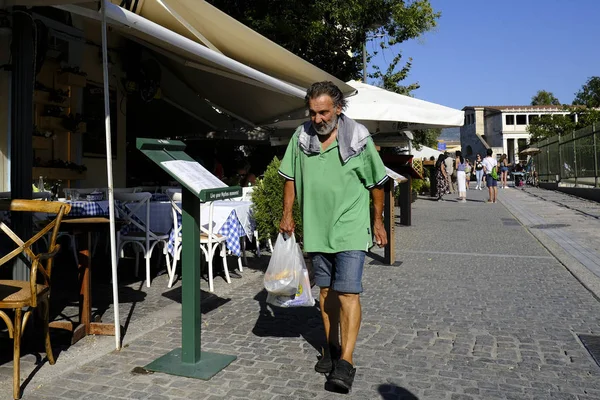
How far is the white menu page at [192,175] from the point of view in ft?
11.0

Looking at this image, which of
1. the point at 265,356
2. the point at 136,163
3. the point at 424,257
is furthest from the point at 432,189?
the point at 265,356

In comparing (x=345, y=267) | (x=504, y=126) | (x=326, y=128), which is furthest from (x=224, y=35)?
(x=504, y=126)

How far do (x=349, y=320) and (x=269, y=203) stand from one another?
11.0ft

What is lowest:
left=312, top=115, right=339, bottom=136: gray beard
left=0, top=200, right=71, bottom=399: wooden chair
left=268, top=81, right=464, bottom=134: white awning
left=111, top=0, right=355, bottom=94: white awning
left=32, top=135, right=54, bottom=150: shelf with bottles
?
left=0, top=200, right=71, bottom=399: wooden chair

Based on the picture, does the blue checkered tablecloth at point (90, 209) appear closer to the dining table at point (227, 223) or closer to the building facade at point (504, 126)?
the dining table at point (227, 223)

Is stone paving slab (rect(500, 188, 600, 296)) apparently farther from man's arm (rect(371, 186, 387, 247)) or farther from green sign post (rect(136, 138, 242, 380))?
green sign post (rect(136, 138, 242, 380))

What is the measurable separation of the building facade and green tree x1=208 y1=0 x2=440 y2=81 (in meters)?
58.0

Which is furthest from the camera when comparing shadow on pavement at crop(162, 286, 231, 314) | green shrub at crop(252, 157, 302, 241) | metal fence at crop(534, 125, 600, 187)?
metal fence at crop(534, 125, 600, 187)

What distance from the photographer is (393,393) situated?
3207 millimetres

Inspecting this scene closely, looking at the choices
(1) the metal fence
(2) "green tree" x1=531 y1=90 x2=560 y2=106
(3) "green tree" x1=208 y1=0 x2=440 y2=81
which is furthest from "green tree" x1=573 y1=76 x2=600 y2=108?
(3) "green tree" x1=208 y1=0 x2=440 y2=81

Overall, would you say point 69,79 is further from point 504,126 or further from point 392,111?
point 504,126

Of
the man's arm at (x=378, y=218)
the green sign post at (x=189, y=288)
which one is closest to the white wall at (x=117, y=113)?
the green sign post at (x=189, y=288)

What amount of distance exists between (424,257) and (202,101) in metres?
5.49

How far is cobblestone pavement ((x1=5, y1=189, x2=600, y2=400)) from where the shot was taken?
128 inches
